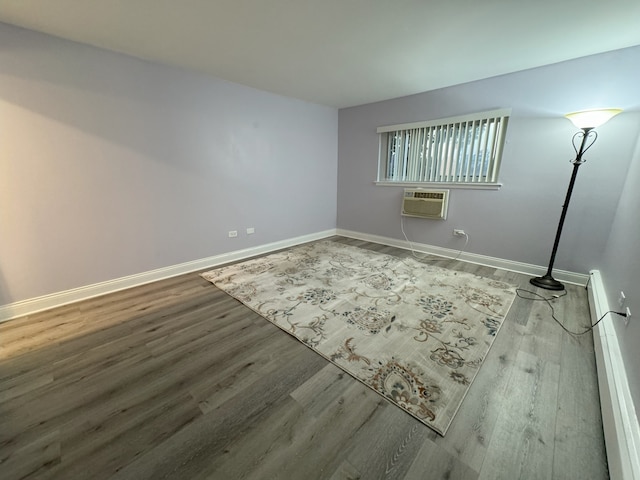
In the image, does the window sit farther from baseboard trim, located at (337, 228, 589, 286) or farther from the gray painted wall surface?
the gray painted wall surface

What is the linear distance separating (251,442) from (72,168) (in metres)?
2.83

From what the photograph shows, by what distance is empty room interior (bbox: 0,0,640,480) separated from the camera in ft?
3.97

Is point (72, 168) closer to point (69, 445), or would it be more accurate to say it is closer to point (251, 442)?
point (69, 445)

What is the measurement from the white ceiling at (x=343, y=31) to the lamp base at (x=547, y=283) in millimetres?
2254

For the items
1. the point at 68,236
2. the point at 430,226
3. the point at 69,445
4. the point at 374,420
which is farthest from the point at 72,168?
the point at 430,226

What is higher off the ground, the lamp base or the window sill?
the window sill

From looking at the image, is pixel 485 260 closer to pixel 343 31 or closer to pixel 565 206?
pixel 565 206

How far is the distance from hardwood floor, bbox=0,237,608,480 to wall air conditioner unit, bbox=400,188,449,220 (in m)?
1.90

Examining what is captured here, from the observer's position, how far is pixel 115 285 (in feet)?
8.83

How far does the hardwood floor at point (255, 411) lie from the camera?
42.6 inches

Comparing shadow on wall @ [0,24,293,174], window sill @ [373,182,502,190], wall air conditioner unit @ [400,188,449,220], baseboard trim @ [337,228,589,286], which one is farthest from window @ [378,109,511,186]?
shadow on wall @ [0,24,293,174]

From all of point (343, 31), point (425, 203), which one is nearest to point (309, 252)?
point (425, 203)

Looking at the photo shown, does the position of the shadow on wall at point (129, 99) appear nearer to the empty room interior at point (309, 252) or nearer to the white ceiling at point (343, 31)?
the empty room interior at point (309, 252)

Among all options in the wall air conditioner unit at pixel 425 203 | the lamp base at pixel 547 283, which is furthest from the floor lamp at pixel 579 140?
the wall air conditioner unit at pixel 425 203
